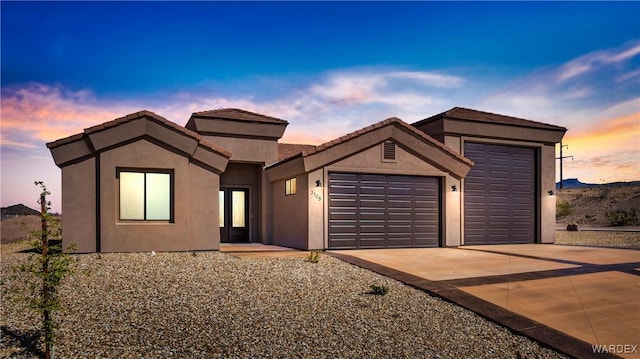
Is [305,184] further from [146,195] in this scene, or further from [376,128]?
[146,195]

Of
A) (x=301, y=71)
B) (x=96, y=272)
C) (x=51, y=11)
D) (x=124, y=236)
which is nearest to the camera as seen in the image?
(x=96, y=272)

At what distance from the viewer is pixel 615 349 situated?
5215mm

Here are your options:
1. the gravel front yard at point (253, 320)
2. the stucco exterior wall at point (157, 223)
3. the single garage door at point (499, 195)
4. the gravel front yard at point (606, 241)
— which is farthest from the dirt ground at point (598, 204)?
the gravel front yard at point (253, 320)

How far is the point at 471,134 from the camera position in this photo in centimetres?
1675

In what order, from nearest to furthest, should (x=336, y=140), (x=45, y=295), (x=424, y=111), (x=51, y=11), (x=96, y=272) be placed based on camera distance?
(x=45, y=295) → (x=96, y=272) → (x=51, y=11) → (x=336, y=140) → (x=424, y=111)

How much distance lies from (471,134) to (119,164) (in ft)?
42.0

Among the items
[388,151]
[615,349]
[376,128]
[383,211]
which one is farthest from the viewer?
[388,151]

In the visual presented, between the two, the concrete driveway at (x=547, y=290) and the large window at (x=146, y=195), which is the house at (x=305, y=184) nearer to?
the large window at (x=146, y=195)

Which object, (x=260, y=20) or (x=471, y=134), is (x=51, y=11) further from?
(x=471, y=134)

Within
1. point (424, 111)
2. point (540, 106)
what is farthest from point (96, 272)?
point (540, 106)

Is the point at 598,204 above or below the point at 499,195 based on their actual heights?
below

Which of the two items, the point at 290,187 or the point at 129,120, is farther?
the point at 290,187

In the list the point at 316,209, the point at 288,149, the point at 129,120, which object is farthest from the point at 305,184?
the point at 288,149

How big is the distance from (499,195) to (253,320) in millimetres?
13907
